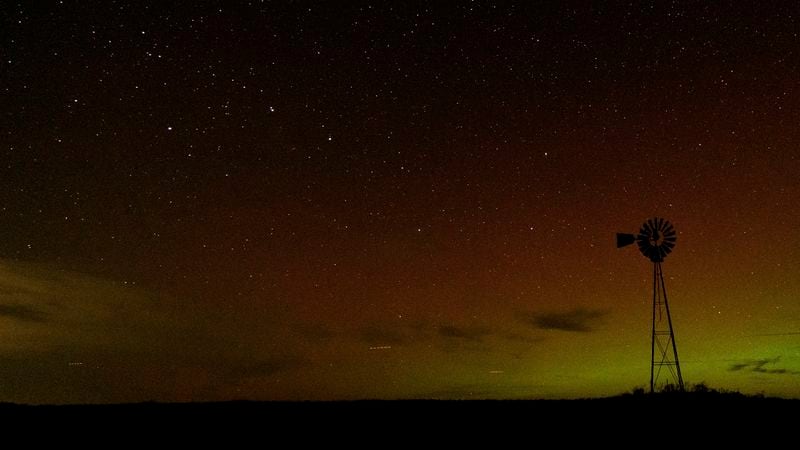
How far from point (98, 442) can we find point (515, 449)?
6394 millimetres

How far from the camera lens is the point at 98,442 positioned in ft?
32.1

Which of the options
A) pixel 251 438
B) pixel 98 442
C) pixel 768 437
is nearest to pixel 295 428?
pixel 251 438

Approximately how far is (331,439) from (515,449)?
291 centimetres

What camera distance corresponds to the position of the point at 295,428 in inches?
432

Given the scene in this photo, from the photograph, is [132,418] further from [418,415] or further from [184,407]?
[418,415]

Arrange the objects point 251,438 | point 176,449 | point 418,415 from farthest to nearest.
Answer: point 418,415 → point 251,438 → point 176,449

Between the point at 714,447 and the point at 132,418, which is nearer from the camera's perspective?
the point at 714,447

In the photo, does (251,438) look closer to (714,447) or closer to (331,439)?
(331,439)

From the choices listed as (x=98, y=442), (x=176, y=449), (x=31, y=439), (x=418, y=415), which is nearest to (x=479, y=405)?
(x=418, y=415)

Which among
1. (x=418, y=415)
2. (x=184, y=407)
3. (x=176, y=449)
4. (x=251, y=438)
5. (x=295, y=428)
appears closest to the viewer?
(x=176, y=449)

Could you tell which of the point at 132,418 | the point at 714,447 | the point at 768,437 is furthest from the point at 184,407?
the point at 768,437

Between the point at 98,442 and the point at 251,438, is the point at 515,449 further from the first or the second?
the point at 98,442

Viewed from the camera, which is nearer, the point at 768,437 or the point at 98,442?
the point at 98,442

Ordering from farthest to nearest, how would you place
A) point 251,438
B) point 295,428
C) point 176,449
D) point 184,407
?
point 184,407 → point 295,428 → point 251,438 → point 176,449
